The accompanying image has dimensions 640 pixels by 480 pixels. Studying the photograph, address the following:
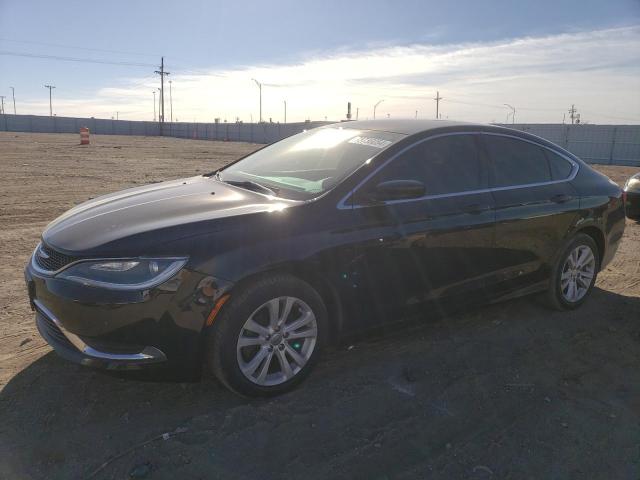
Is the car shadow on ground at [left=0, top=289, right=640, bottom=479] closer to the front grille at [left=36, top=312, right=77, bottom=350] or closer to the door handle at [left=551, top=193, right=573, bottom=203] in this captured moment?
the front grille at [left=36, top=312, right=77, bottom=350]

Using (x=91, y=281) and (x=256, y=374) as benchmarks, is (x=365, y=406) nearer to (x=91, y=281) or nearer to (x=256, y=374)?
(x=256, y=374)

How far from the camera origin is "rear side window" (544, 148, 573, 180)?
4.53 metres

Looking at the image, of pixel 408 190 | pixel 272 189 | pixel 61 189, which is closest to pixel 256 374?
pixel 272 189

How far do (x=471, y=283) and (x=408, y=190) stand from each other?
3.40ft

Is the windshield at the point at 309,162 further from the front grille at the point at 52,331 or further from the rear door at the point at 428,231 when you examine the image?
the front grille at the point at 52,331

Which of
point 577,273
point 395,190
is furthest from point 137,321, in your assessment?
point 577,273

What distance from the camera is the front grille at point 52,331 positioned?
2.78 meters

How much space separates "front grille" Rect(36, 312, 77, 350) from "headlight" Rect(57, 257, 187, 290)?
0.36 metres

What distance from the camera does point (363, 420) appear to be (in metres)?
2.89

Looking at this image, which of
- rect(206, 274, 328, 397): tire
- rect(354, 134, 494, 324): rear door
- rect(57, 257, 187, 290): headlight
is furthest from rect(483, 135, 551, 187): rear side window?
rect(57, 257, 187, 290): headlight

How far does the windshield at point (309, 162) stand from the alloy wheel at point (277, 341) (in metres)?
0.74

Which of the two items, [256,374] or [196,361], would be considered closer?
[196,361]

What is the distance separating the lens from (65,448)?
2561 mm

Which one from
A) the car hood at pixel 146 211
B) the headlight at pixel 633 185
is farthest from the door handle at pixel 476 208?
the headlight at pixel 633 185
